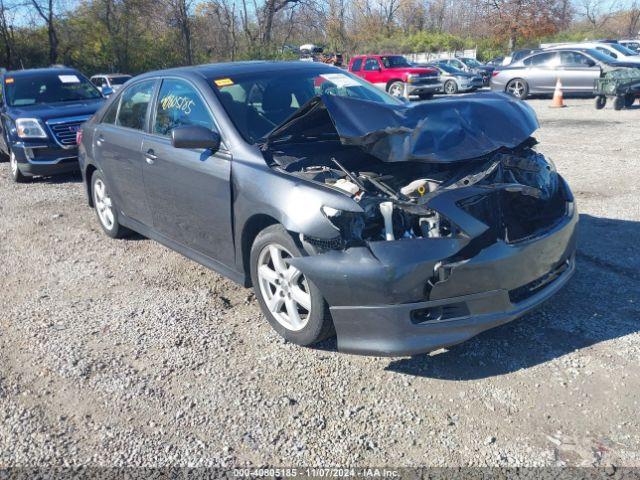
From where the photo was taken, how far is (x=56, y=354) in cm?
382

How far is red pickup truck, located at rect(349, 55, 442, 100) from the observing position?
75.9ft

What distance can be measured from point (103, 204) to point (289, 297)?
3.36 metres

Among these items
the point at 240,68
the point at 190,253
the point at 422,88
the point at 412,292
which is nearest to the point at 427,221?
the point at 412,292

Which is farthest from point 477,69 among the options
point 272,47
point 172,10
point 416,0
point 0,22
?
point 416,0

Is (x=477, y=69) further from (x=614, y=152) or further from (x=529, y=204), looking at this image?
(x=529, y=204)

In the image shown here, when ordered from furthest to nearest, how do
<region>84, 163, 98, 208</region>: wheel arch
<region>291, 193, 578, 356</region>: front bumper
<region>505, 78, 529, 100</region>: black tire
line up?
<region>505, 78, 529, 100</region>: black tire, <region>84, 163, 98, 208</region>: wheel arch, <region>291, 193, 578, 356</region>: front bumper

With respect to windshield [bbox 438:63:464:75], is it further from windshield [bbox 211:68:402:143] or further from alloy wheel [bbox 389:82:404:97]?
windshield [bbox 211:68:402:143]

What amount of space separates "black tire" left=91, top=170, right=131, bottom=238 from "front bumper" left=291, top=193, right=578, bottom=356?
332 cm

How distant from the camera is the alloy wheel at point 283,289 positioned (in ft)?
11.7

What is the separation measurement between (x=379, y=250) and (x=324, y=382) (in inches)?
34.1

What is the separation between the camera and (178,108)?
4.62 metres

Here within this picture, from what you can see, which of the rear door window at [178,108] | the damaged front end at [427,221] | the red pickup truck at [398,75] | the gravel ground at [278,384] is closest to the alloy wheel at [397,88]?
the red pickup truck at [398,75]

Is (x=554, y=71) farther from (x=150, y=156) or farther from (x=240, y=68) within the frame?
(x=150, y=156)

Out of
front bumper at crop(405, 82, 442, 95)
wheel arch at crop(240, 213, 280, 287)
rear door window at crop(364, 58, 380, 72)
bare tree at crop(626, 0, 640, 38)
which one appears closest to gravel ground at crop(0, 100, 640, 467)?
wheel arch at crop(240, 213, 280, 287)
